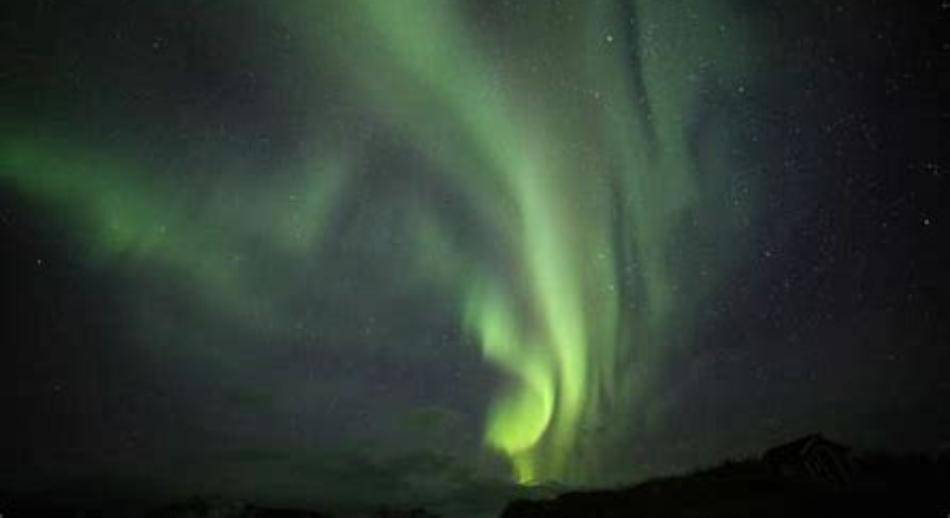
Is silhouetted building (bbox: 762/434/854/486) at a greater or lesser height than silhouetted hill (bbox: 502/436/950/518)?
greater

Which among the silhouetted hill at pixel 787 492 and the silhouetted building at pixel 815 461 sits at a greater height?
the silhouetted building at pixel 815 461

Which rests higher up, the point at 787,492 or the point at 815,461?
the point at 815,461

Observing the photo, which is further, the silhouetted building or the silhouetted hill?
the silhouetted building

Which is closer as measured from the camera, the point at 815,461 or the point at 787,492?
the point at 787,492

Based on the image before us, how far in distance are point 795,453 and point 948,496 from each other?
7541 mm

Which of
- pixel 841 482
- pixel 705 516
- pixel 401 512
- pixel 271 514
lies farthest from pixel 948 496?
pixel 401 512

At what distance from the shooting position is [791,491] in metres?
31.5

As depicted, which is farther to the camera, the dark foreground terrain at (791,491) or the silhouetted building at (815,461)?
the silhouetted building at (815,461)

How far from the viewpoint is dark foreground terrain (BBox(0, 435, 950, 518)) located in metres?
27.4

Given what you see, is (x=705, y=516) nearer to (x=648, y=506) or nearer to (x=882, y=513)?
(x=648, y=506)

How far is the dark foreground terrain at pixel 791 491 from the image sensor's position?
90.0 ft

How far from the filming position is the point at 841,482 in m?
32.0

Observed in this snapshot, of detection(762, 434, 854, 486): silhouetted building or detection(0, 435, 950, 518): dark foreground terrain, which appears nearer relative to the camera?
detection(0, 435, 950, 518): dark foreground terrain

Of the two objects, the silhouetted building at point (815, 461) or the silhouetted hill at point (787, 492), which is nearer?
the silhouetted hill at point (787, 492)
